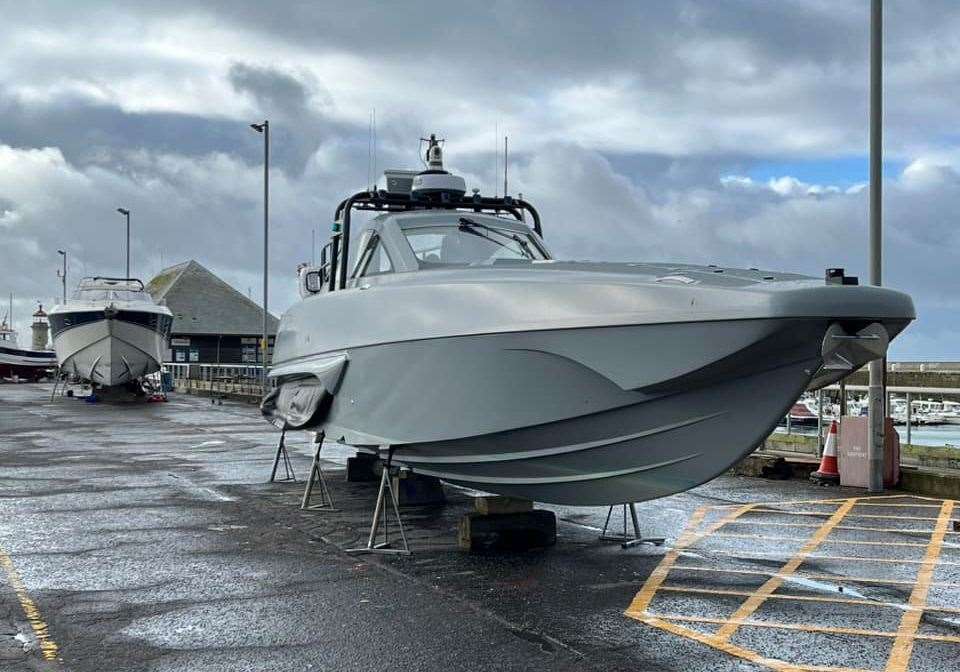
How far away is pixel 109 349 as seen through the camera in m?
34.1

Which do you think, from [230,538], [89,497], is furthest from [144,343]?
[230,538]

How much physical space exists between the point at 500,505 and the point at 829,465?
615 cm

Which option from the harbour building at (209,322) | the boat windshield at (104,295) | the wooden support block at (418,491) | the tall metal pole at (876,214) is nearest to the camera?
the wooden support block at (418,491)

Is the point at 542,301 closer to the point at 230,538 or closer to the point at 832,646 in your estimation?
the point at 832,646

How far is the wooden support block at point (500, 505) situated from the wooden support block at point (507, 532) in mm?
42

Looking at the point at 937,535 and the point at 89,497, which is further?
the point at 89,497

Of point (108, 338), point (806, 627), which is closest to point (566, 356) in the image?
point (806, 627)

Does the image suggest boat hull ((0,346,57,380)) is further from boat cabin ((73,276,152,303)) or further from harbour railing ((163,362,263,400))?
boat cabin ((73,276,152,303))

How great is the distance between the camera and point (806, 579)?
7.40 meters

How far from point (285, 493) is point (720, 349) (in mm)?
7383

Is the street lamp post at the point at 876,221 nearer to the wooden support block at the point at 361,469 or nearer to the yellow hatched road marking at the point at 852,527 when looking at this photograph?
the yellow hatched road marking at the point at 852,527

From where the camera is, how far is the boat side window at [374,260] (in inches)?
355

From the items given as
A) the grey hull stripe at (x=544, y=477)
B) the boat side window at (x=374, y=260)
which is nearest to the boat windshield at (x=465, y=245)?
the boat side window at (x=374, y=260)

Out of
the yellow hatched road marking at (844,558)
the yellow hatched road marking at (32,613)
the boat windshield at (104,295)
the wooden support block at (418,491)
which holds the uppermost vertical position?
the boat windshield at (104,295)
